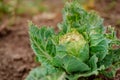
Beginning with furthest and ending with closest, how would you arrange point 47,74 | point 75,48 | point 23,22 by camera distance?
point 23,22 → point 47,74 → point 75,48

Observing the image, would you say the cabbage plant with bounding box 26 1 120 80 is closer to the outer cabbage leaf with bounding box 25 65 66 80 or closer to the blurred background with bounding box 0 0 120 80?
the outer cabbage leaf with bounding box 25 65 66 80

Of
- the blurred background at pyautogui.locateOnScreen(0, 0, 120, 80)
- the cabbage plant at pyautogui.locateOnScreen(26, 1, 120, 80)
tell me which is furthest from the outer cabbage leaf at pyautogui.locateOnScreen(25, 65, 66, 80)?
the blurred background at pyautogui.locateOnScreen(0, 0, 120, 80)

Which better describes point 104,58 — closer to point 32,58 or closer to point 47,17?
point 32,58

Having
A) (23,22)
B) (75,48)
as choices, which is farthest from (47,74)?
(23,22)

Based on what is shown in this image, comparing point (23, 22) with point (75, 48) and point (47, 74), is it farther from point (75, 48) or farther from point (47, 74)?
point (75, 48)

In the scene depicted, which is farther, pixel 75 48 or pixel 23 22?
pixel 23 22

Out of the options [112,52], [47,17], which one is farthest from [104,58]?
[47,17]
